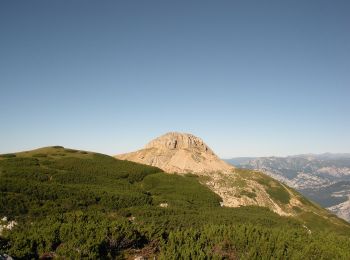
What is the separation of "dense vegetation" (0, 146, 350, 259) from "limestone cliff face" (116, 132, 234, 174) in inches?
645

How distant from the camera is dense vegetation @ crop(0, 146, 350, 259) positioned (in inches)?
1256

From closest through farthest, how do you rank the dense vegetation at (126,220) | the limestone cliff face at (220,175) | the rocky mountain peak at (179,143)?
the dense vegetation at (126,220) < the limestone cliff face at (220,175) < the rocky mountain peak at (179,143)

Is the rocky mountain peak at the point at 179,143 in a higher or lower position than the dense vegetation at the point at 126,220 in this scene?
higher

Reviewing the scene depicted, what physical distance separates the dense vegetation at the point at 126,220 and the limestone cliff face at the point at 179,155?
1638cm

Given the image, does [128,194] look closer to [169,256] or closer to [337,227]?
[169,256]

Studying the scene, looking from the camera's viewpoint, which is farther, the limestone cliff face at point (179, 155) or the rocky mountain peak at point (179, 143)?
the rocky mountain peak at point (179, 143)

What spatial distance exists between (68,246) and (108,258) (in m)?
3.94

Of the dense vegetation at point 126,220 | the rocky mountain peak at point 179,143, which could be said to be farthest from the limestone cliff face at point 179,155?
the dense vegetation at point 126,220

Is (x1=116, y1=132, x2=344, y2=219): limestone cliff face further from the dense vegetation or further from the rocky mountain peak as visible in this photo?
the dense vegetation

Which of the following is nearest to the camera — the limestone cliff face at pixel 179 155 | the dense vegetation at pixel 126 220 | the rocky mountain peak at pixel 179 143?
the dense vegetation at pixel 126 220

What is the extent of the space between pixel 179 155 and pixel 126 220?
101 m

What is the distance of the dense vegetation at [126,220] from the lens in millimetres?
31891

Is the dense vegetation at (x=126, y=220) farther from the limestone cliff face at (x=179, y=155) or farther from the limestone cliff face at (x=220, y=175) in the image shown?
the limestone cliff face at (x=179, y=155)

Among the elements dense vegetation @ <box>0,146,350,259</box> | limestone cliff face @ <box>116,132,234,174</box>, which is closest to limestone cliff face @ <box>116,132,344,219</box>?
limestone cliff face @ <box>116,132,234,174</box>
